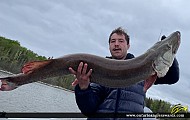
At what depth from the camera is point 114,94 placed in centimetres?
309

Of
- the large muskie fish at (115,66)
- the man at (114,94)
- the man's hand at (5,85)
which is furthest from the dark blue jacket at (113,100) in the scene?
the man's hand at (5,85)

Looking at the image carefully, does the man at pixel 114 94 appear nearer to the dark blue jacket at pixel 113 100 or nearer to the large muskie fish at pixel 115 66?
the dark blue jacket at pixel 113 100

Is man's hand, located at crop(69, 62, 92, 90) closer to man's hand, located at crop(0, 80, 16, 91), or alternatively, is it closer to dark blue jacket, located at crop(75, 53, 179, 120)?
dark blue jacket, located at crop(75, 53, 179, 120)

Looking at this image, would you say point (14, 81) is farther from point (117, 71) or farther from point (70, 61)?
point (117, 71)

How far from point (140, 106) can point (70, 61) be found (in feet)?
2.82

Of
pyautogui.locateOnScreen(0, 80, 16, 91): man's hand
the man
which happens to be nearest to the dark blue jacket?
the man

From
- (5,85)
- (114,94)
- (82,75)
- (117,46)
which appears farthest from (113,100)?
(5,85)

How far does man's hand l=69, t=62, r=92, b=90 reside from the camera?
283 cm

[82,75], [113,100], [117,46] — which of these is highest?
[117,46]

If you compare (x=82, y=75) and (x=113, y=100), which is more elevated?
(x=82, y=75)

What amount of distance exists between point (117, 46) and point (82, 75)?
0.51 m

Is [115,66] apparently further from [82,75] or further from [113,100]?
[113,100]

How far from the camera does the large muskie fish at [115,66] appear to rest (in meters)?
2.65

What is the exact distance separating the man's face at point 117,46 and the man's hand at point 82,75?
0.42 meters
